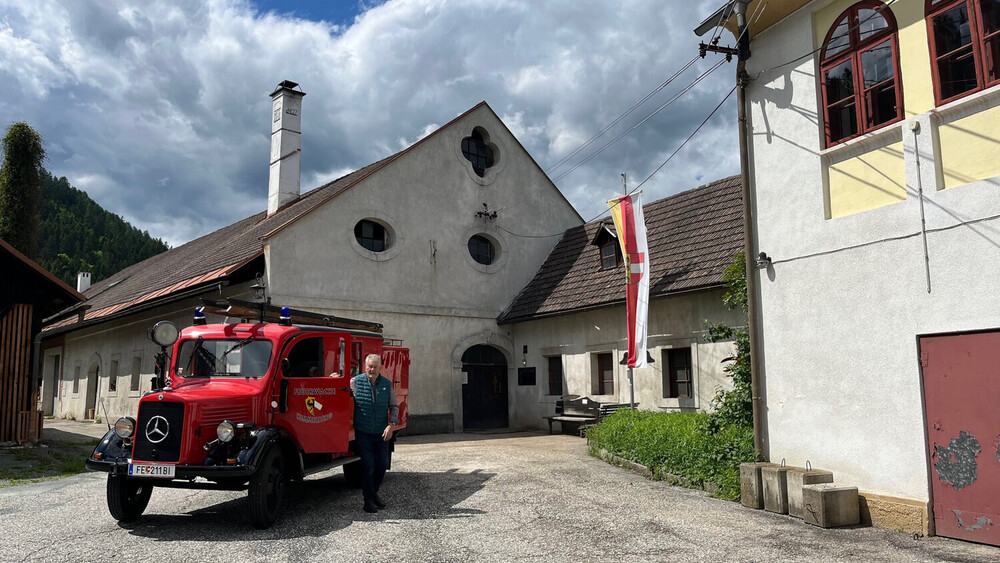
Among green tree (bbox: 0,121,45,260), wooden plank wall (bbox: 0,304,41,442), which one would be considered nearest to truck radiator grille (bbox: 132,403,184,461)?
wooden plank wall (bbox: 0,304,41,442)

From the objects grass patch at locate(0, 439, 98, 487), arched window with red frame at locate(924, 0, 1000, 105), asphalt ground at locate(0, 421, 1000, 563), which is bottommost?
asphalt ground at locate(0, 421, 1000, 563)

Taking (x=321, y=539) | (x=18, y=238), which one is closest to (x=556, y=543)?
(x=321, y=539)

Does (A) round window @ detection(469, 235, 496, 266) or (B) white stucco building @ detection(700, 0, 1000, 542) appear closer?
(B) white stucco building @ detection(700, 0, 1000, 542)

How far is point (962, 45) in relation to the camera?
24.0ft

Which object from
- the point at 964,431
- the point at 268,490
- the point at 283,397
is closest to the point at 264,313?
the point at 283,397

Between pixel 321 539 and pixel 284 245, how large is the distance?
38.5 feet

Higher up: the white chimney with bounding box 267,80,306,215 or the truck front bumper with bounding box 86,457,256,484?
the white chimney with bounding box 267,80,306,215

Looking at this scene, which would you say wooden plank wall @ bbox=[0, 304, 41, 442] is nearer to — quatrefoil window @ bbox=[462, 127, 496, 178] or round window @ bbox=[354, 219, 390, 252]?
round window @ bbox=[354, 219, 390, 252]

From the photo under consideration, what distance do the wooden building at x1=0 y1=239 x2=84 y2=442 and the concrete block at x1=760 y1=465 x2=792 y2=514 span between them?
14238 mm

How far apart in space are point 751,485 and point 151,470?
22.2ft

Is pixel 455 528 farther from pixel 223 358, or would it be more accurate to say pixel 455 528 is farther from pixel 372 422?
pixel 223 358

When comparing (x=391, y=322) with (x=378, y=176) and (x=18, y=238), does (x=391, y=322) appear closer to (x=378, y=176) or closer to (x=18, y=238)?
(x=378, y=176)

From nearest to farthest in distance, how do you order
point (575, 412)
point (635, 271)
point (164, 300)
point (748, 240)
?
point (748, 240)
point (635, 271)
point (575, 412)
point (164, 300)

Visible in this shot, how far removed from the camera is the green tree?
23562 millimetres
